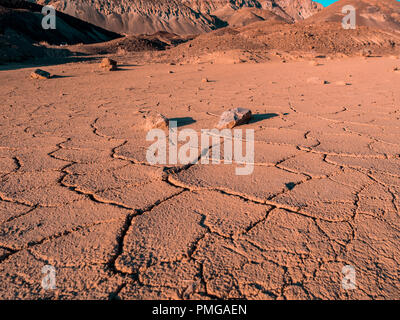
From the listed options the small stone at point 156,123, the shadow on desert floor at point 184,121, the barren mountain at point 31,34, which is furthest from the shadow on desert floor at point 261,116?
the barren mountain at point 31,34

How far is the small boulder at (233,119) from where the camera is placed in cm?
252

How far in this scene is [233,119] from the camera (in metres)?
2.52

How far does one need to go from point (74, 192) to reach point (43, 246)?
1.42 ft

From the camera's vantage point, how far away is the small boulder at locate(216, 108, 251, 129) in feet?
8.26

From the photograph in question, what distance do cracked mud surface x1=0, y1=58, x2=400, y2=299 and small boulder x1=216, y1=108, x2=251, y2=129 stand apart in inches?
4.3

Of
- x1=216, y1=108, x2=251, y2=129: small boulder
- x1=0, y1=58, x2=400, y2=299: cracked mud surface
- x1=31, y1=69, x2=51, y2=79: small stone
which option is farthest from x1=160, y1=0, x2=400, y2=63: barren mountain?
x1=0, y1=58, x2=400, y2=299: cracked mud surface

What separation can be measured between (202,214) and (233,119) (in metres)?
1.36

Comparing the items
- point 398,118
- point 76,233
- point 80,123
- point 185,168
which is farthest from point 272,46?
point 76,233

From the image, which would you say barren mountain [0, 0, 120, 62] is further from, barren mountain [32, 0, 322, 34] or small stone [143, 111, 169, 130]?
barren mountain [32, 0, 322, 34]

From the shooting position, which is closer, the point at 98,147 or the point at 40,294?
the point at 40,294

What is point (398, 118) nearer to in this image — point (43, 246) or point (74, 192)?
point (74, 192)

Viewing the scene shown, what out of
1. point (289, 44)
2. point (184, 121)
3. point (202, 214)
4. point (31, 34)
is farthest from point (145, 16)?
point (202, 214)

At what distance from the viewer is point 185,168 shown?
179 cm

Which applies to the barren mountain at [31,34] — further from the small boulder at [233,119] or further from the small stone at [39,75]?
the small boulder at [233,119]
